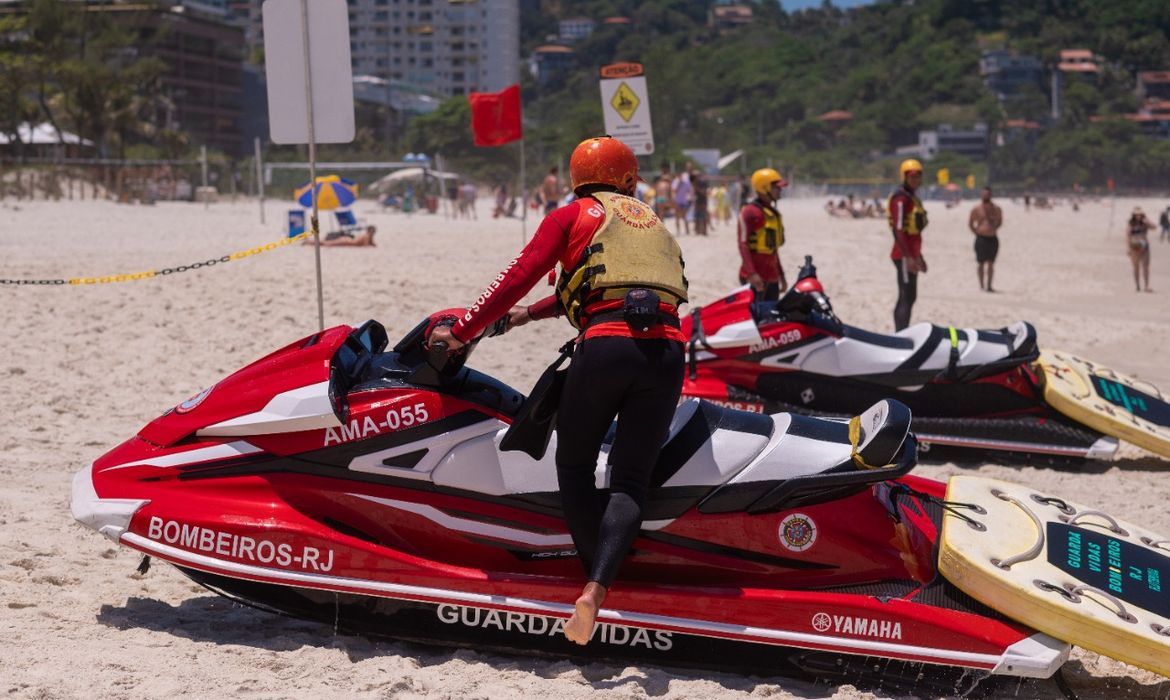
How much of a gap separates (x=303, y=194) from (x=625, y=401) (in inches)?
791

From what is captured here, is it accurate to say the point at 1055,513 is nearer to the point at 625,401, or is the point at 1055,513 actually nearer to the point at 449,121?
the point at 625,401

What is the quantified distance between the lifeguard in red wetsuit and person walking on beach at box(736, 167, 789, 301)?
234 inches

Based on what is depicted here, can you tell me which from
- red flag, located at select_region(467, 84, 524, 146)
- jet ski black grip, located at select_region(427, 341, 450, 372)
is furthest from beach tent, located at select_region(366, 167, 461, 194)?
jet ski black grip, located at select_region(427, 341, 450, 372)

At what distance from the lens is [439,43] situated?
141250 millimetres

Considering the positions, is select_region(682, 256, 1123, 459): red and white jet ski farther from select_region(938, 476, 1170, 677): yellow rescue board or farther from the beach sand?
select_region(938, 476, 1170, 677): yellow rescue board

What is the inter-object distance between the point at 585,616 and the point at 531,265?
1.21 m

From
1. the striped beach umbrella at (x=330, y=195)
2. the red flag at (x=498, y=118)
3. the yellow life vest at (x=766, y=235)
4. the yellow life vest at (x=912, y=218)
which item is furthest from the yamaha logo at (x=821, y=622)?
the striped beach umbrella at (x=330, y=195)

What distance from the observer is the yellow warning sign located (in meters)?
14.7

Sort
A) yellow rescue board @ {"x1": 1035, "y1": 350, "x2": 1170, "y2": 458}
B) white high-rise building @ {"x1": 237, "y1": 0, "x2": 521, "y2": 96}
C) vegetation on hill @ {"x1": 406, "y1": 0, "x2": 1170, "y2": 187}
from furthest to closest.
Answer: white high-rise building @ {"x1": 237, "y1": 0, "x2": 521, "y2": 96}
vegetation on hill @ {"x1": 406, "y1": 0, "x2": 1170, "y2": 187}
yellow rescue board @ {"x1": 1035, "y1": 350, "x2": 1170, "y2": 458}

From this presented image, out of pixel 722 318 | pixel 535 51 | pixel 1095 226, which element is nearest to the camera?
pixel 722 318

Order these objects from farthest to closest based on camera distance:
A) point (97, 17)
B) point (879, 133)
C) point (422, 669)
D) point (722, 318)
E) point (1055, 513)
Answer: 1. point (879, 133)
2. point (97, 17)
3. point (722, 318)
4. point (1055, 513)
5. point (422, 669)

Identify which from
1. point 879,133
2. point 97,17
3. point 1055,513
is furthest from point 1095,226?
point 879,133

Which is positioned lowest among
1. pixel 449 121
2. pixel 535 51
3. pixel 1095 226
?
pixel 1095 226

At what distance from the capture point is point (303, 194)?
23594mm
